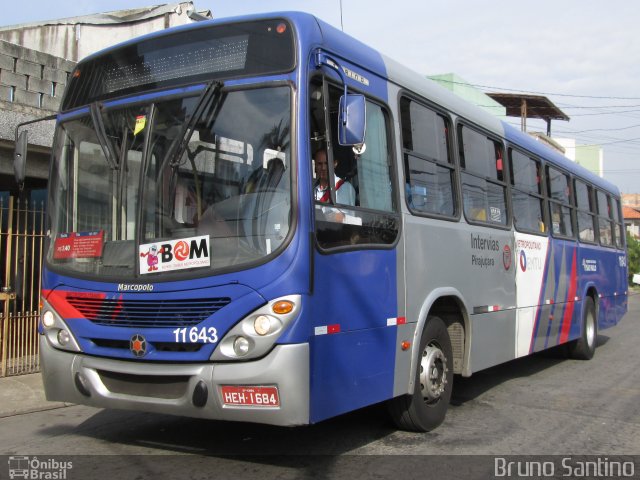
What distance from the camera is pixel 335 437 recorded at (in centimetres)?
530

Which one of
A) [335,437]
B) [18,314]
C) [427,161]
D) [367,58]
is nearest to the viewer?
[367,58]

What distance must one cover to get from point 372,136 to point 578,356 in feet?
22.7

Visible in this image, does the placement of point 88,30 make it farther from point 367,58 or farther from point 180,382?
point 180,382

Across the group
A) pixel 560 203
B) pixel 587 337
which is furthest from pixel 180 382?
pixel 587 337

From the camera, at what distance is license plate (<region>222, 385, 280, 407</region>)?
3.78 meters

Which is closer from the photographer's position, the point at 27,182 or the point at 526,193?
the point at 526,193

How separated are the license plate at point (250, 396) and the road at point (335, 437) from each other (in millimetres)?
746

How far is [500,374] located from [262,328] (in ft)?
19.3

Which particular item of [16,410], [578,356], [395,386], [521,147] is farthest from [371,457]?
[578,356]

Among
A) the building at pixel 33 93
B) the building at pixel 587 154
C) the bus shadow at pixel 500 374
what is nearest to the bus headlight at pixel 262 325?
the bus shadow at pixel 500 374

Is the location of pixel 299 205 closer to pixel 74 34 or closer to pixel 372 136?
pixel 372 136

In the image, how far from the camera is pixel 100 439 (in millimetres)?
5297

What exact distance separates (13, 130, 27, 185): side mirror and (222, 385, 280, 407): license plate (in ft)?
8.69

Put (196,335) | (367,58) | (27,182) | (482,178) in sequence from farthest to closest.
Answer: (27,182) < (482,178) < (367,58) < (196,335)
